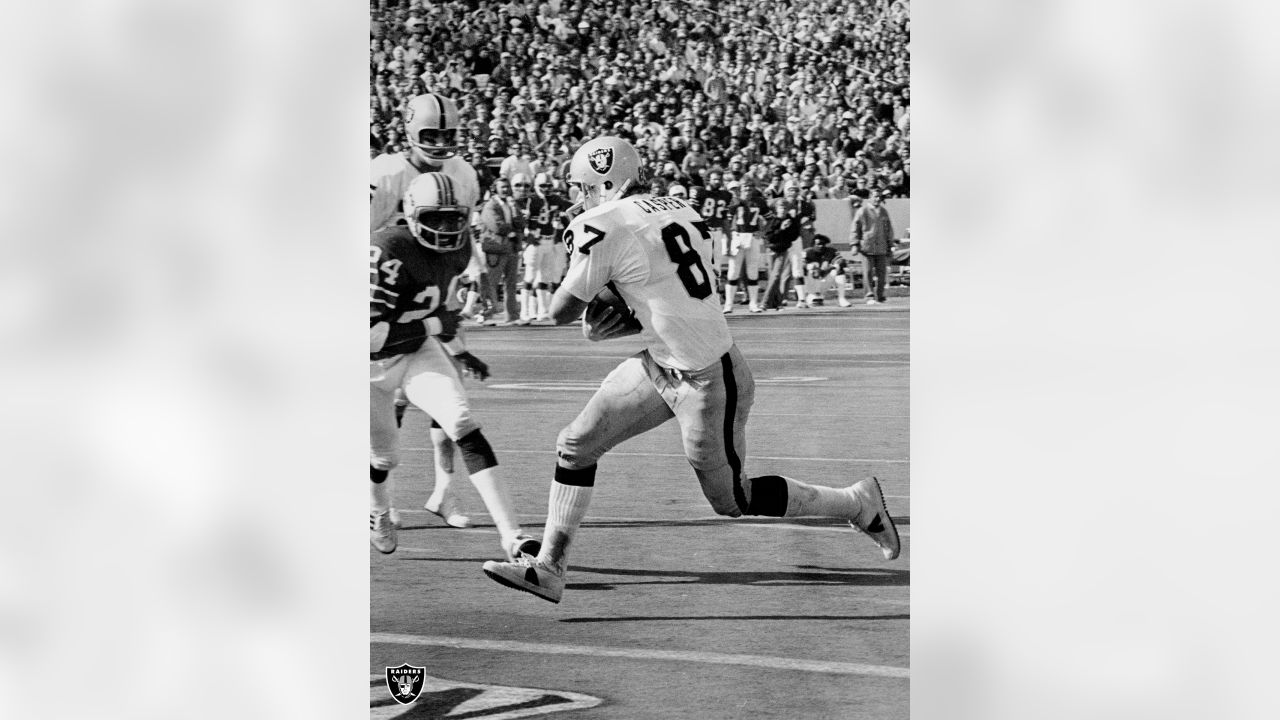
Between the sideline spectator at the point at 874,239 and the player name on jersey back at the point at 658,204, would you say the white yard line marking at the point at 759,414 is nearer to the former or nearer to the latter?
the sideline spectator at the point at 874,239

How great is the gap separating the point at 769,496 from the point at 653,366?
40cm

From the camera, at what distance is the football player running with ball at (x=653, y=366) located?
3.45m

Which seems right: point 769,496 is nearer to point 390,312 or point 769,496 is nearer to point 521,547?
point 521,547

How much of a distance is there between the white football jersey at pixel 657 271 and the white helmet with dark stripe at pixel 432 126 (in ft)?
1.61

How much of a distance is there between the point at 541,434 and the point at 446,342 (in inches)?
13.0

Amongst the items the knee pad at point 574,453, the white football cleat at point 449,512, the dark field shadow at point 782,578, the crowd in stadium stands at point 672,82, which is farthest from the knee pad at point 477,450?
the crowd in stadium stands at point 672,82

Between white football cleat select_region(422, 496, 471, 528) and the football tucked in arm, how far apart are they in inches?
22.9

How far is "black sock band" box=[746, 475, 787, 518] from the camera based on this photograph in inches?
139

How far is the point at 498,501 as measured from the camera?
370 cm
